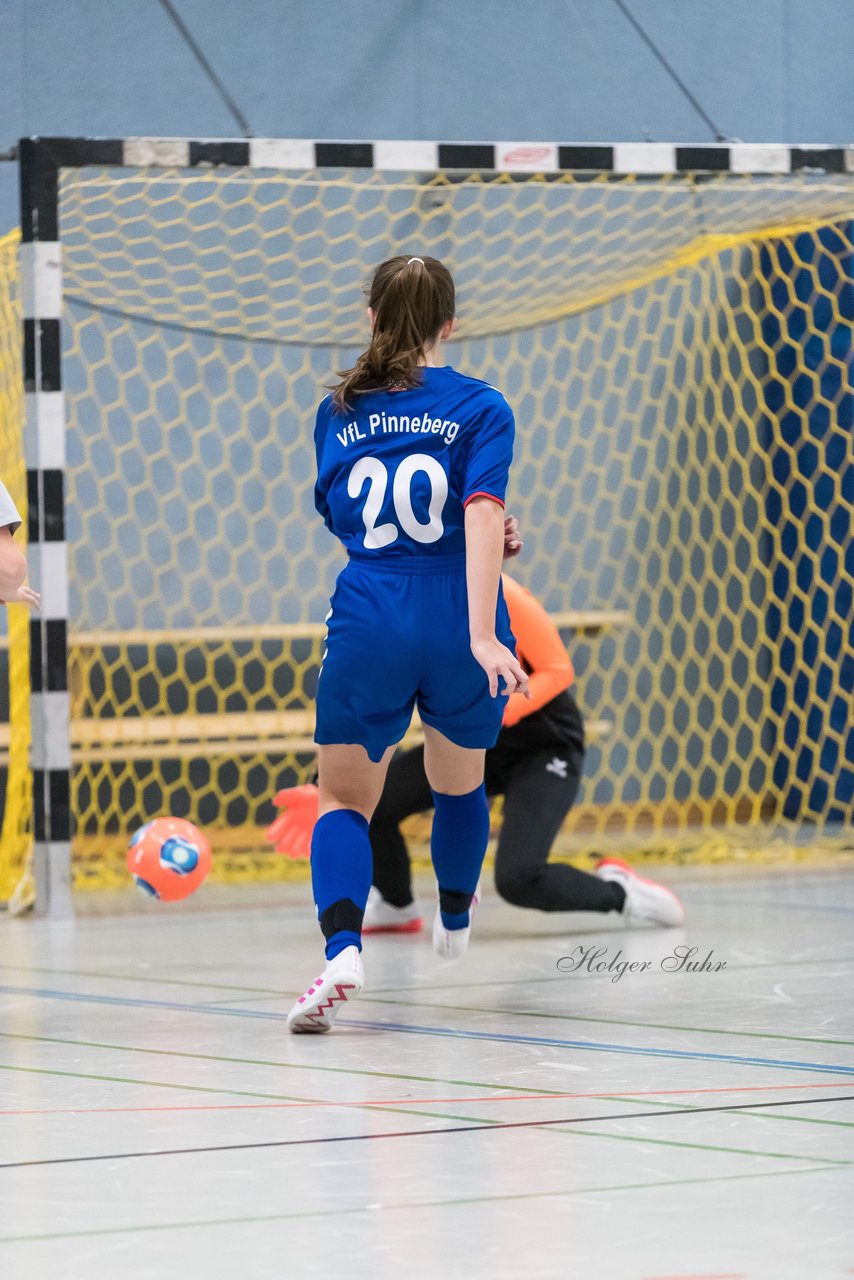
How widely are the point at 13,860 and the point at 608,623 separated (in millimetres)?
2921

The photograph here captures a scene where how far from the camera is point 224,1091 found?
314cm

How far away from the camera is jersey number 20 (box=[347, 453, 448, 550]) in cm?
358

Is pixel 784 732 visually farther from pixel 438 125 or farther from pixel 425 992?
pixel 425 992

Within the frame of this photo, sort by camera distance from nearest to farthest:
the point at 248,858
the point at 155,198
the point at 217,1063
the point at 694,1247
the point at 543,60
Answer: the point at 694,1247, the point at 217,1063, the point at 248,858, the point at 155,198, the point at 543,60

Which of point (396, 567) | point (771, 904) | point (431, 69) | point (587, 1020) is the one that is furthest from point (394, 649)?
point (431, 69)

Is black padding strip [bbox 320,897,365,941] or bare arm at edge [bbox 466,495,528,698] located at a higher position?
bare arm at edge [bbox 466,495,528,698]

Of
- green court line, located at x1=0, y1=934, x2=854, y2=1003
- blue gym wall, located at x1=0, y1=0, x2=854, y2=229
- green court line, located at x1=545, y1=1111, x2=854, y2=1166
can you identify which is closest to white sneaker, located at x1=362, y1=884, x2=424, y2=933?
green court line, located at x1=0, y1=934, x2=854, y2=1003

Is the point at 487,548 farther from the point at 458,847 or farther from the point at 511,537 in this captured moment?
the point at 458,847

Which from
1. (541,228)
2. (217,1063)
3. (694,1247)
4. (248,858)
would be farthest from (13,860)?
(694,1247)

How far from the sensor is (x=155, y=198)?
312 inches

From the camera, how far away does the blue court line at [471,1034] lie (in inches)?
130

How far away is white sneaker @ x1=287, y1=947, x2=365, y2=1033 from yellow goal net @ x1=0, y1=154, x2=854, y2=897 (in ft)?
11.4

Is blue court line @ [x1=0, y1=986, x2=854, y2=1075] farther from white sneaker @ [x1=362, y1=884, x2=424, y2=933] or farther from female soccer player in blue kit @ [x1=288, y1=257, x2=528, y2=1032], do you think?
white sneaker @ [x1=362, y1=884, x2=424, y2=933]

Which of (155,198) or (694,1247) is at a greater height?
(155,198)
